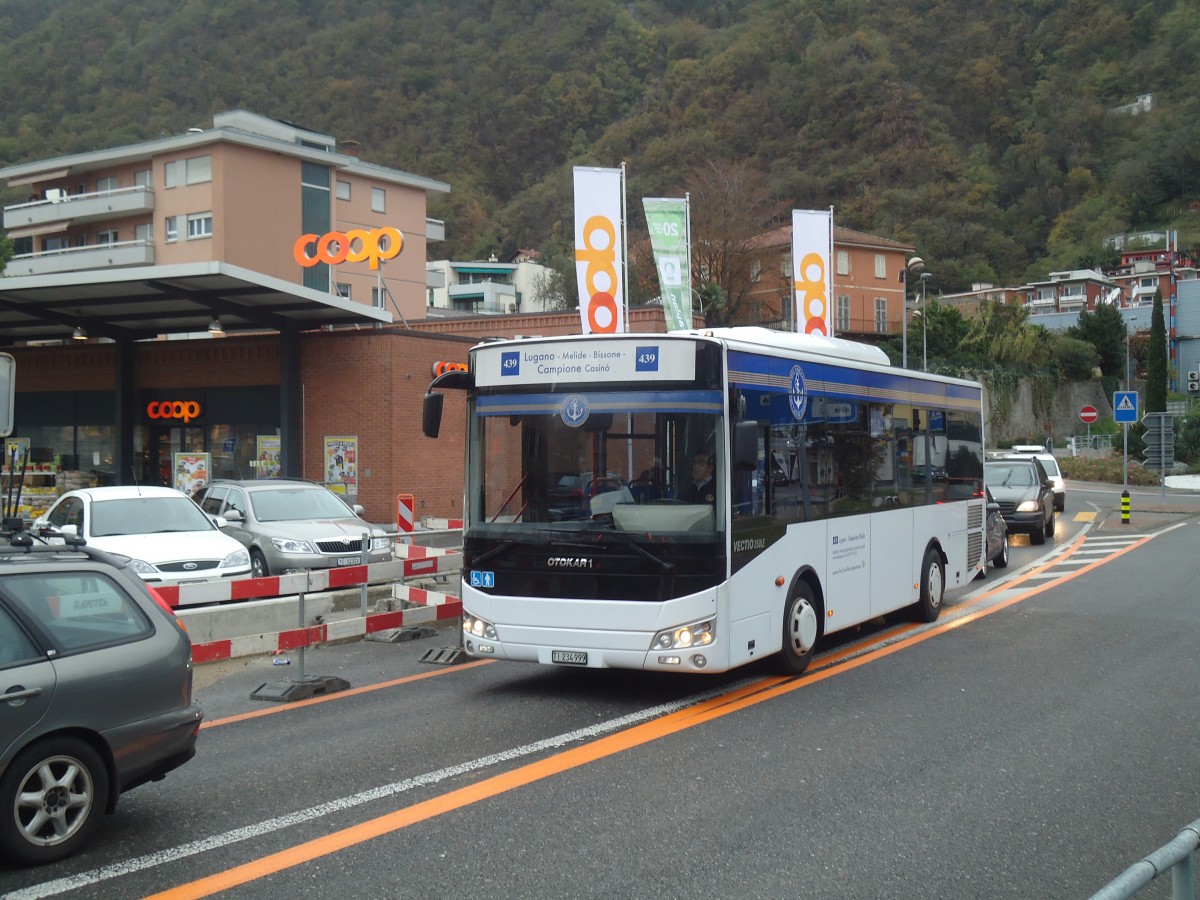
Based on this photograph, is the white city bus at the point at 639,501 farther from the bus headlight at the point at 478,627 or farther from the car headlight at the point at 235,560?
the car headlight at the point at 235,560

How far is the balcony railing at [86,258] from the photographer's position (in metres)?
57.9

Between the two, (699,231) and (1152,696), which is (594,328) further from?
(699,231)

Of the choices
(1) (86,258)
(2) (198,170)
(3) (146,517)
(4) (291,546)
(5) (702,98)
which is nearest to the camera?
(3) (146,517)

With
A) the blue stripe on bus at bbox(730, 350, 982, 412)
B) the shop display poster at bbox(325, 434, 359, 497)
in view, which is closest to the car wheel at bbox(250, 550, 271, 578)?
the blue stripe on bus at bbox(730, 350, 982, 412)

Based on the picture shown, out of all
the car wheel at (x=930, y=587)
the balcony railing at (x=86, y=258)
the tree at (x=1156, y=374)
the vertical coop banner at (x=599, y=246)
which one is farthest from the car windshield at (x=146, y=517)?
the tree at (x=1156, y=374)

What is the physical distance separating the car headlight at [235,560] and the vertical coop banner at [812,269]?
48.4ft

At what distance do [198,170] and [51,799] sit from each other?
55.0 metres

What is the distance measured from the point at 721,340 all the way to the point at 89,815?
17.4 ft

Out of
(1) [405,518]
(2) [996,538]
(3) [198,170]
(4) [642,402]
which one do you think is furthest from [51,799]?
(3) [198,170]

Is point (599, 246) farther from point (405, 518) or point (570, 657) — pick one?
point (570, 657)

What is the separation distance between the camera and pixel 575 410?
876 cm

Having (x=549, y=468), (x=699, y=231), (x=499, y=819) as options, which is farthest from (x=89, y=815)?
(x=699, y=231)

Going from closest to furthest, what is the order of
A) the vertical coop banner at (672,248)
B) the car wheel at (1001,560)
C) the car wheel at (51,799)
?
the car wheel at (51,799) → the car wheel at (1001,560) → the vertical coop banner at (672,248)

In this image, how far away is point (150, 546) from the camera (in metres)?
13.6
